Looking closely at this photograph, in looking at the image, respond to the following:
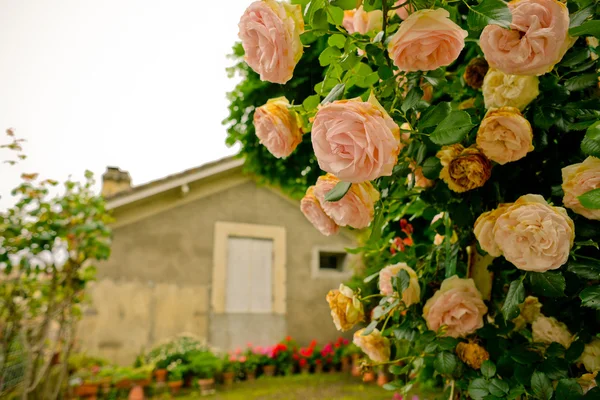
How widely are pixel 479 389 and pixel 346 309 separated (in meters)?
0.34

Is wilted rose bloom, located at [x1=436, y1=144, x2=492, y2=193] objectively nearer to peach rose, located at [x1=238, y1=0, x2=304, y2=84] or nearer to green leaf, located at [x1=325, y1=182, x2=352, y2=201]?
green leaf, located at [x1=325, y1=182, x2=352, y2=201]

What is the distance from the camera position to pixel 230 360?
6.43 metres

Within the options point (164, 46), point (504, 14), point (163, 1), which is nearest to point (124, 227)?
point (164, 46)

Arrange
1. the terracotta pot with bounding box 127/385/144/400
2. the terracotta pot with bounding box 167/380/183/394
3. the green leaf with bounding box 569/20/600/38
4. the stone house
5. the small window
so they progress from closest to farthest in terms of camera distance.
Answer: the green leaf with bounding box 569/20/600/38 < the terracotta pot with bounding box 127/385/144/400 < the terracotta pot with bounding box 167/380/183/394 < the stone house < the small window

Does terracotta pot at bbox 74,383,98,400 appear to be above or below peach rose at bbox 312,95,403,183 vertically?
below

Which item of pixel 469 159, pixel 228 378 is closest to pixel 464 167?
pixel 469 159

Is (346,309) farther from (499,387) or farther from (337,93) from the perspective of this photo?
(337,93)

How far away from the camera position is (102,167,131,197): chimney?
7.58 m

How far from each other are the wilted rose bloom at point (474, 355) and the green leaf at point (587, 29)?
0.69 metres

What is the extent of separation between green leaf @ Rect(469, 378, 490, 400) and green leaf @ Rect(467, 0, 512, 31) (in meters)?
0.72

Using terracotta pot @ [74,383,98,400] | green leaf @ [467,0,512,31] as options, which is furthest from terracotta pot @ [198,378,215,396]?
green leaf @ [467,0,512,31]

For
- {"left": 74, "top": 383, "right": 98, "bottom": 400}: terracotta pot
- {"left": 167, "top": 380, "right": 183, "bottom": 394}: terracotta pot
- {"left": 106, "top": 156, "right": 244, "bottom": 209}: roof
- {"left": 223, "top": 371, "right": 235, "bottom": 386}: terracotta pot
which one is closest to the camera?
{"left": 74, "top": 383, "right": 98, "bottom": 400}: terracotta pot

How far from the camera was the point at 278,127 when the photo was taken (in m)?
0.77

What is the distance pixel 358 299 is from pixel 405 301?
4.8 inches
